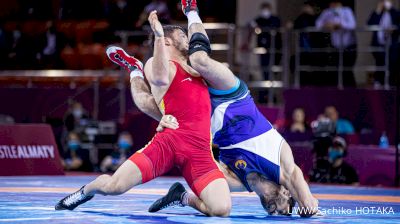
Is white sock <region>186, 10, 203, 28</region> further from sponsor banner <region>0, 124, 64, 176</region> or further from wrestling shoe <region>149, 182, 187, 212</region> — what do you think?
sponsor banner <region>0, 124, 64, 176</region>

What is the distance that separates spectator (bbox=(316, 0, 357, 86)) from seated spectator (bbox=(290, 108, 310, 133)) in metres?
1.49

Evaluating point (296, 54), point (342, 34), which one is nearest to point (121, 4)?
point (296, 54)

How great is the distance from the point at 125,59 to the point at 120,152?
7.41 meters

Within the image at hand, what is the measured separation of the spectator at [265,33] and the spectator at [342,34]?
0.84m

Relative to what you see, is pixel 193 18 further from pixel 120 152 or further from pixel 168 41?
pixel 120 152

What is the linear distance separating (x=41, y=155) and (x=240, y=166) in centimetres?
631

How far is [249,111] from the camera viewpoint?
25.1ft

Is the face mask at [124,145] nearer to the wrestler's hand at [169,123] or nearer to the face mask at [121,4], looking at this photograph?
the face mask at [121,4]

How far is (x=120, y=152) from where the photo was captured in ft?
51.5

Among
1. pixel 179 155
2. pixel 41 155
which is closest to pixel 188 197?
pixel 179 155

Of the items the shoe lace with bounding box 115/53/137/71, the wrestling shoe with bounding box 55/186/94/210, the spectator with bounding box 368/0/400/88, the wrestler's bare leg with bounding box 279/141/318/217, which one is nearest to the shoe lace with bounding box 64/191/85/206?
the wrestling shoe with bounding box 55/186/94/210

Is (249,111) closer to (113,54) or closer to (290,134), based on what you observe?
(113,54)

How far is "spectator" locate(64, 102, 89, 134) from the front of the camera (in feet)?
54.9

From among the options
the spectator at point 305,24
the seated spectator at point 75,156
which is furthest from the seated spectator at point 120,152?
the spectator at point 305,24
